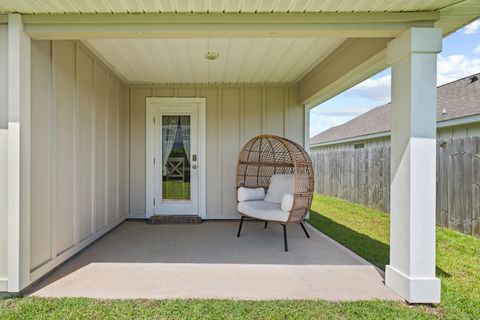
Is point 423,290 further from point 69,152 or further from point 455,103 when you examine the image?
Result: point 455,103

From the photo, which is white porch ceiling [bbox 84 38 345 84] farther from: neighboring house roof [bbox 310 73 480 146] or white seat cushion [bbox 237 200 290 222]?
neighboring house roof [bbox 310 73 480 146]

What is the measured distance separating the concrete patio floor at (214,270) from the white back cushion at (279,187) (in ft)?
1.89

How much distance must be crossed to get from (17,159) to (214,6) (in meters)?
2.03

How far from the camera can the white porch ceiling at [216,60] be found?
3426 mm

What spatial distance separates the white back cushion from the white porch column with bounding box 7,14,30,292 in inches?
122

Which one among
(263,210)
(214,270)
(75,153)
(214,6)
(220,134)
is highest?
(214,6)

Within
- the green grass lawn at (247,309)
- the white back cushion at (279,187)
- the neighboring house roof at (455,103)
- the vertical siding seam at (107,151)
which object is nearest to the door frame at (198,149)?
the vertical siding seam at (107,151)

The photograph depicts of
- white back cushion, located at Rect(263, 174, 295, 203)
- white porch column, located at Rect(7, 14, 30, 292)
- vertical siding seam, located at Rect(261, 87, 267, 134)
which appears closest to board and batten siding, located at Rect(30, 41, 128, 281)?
white porch column, located at Rect(7, 14, 30, 292)

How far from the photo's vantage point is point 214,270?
2.91 m

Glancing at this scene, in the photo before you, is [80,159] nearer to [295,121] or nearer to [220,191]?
[220,191]

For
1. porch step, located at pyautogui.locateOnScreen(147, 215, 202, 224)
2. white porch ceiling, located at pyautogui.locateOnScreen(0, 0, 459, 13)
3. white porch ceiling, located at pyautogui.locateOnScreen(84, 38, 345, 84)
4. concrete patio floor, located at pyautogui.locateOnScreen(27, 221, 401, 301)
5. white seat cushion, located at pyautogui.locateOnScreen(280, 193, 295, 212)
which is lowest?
concrete patio floor, located at pyautogui.locateOnScreen(27, 221, 401, 301)

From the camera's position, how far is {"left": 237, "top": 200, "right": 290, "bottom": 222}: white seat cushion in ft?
12.3

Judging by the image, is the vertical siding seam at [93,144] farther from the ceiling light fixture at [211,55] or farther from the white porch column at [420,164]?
the white porch column at [420,164]

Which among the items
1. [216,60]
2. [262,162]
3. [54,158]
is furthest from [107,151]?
[262,162]
